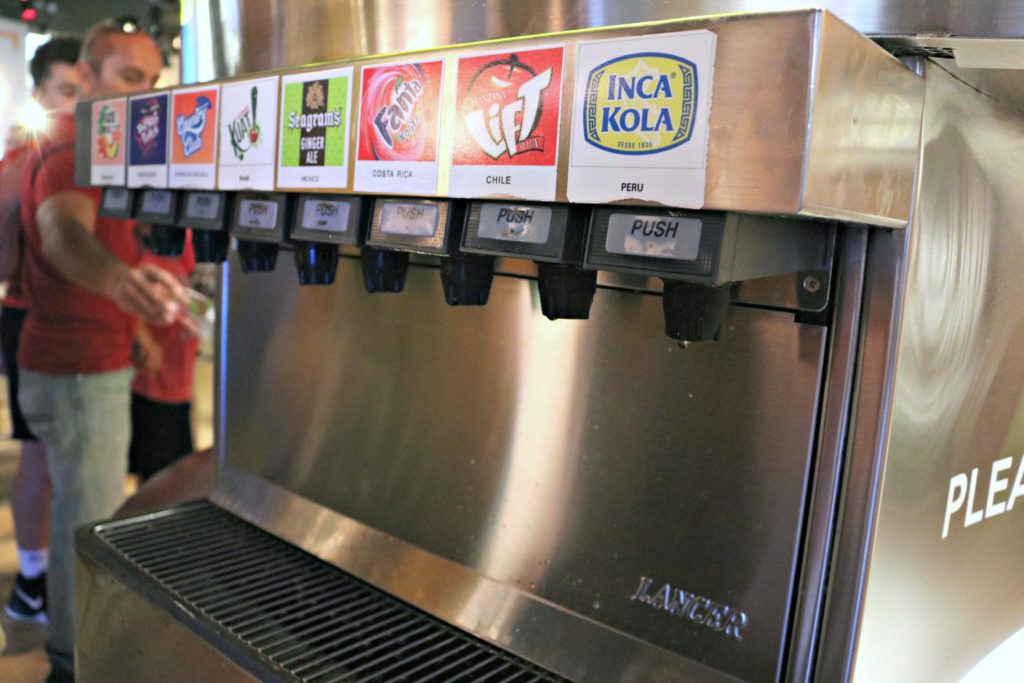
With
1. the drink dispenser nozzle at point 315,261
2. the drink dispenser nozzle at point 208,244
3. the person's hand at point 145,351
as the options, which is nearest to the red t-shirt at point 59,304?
the person's hand at point 145,351

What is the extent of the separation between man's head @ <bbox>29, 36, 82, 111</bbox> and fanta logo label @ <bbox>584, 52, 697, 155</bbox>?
1.64m

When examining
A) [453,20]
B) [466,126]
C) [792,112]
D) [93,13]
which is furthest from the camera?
[93,13]

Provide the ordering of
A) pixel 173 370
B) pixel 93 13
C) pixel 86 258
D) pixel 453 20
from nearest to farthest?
pixel 453 20 → pixel 86 258 → pixel 93 13 → pixel 173 370

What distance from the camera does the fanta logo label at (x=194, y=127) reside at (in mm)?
645

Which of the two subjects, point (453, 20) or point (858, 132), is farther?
point (453, 20)

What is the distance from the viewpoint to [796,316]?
20.8 inches

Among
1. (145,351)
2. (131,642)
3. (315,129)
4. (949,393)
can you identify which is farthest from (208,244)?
(145,351)

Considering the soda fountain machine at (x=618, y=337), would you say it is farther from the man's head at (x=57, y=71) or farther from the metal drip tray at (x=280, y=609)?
the man's head at (x=57, y=71)

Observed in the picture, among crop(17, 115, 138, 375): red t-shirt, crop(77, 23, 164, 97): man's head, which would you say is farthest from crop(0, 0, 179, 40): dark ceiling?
crop(17, 115, 138, 375): red t-shirt

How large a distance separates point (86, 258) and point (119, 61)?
1.23 feet

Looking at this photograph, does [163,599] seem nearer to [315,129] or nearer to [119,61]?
[315,129]

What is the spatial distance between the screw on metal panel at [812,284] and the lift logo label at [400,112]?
236mm

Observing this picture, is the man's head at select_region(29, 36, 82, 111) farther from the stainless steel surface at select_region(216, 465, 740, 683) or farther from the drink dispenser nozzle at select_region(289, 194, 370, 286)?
the drink dispenser nozzle at select_region(289, 194, 370, 286)

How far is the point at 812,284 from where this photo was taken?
512 mm
